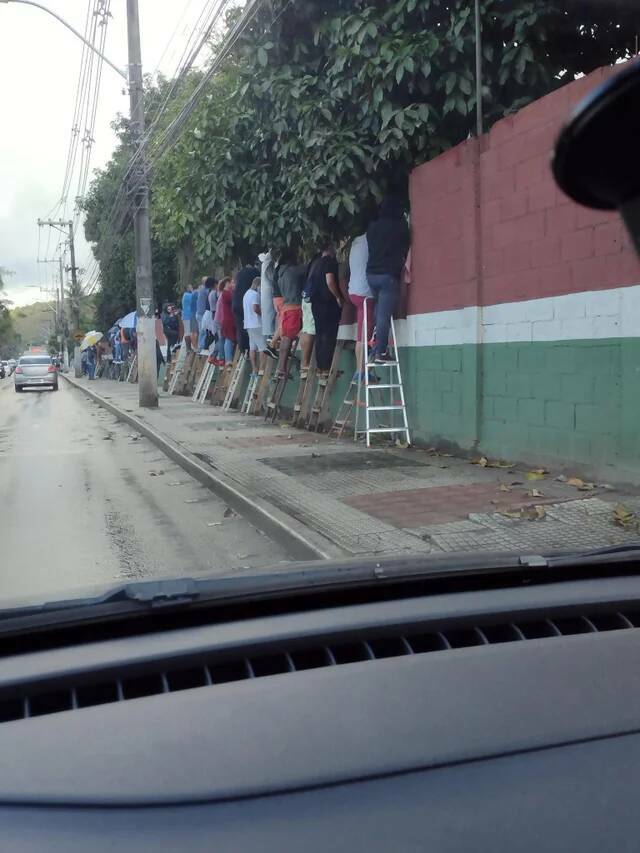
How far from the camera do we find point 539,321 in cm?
878

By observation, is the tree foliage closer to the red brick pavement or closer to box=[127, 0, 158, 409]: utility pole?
the red brick pavement

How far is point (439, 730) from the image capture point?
6.32 ft

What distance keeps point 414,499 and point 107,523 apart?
9.01ft

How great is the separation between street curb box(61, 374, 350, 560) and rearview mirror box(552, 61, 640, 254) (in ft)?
9.63

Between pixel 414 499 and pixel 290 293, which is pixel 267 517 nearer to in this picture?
pixel 414 499

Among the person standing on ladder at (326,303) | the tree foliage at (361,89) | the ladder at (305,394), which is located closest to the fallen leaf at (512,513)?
the tree foliage at (361,89)

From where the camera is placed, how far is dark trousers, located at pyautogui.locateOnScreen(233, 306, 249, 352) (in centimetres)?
1778

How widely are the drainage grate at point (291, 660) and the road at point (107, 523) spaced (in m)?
0.57

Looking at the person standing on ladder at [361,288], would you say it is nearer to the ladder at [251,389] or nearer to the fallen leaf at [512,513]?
the fallen leaf at [512,513]

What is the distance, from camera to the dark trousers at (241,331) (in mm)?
17781

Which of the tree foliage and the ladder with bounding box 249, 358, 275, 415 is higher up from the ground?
the tree foliage

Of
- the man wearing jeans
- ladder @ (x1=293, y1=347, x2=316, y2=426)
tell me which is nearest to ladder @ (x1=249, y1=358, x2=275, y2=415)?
ladder @ (x1=293, y1=347, x2=316, y2=426)

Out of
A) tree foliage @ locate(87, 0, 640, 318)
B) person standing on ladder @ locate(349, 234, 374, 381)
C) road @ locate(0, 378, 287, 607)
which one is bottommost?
road @ locate(0, 378, 287, 607)

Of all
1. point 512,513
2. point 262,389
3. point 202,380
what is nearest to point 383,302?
point 512,513
